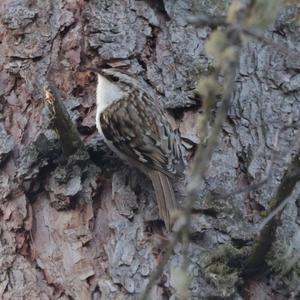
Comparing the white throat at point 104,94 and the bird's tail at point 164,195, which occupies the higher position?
the white throat at point 104,94

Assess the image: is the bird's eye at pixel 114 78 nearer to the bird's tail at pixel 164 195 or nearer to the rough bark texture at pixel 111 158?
the rough bark texture at pixel 111 158

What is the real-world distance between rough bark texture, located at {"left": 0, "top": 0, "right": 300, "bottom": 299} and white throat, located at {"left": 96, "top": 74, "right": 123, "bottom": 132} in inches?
1.2

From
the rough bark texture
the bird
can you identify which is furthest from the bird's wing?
the rough bark texture

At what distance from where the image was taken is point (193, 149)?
2588mm

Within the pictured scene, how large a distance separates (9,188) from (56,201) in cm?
17

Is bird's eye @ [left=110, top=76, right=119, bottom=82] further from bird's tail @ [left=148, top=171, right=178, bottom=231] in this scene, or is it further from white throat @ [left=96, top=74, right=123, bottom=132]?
bird's tail @ [left=148, top=171, right=178, bottom=231]

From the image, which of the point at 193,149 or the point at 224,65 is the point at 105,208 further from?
the point at 224,65

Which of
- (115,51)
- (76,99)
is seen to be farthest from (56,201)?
(115,51)

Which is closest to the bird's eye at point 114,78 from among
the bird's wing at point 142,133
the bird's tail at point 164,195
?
the bird's wing at point 142,133

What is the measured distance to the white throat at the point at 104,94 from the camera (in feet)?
8.90

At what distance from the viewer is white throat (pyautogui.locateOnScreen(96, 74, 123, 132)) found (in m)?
2.71

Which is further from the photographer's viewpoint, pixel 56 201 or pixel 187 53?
pixel 187 53

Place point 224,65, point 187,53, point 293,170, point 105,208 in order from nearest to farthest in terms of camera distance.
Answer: point 224,65 < point 293,170 < point 105,208 < point 187,53

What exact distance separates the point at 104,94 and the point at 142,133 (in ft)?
0.85
